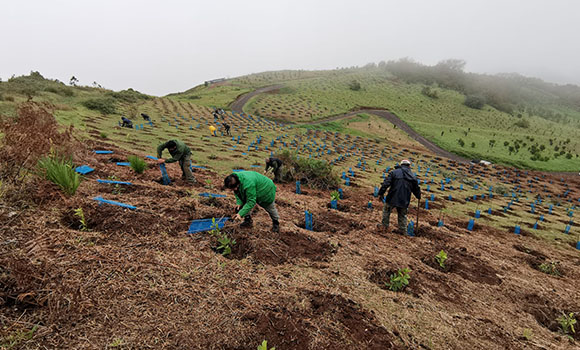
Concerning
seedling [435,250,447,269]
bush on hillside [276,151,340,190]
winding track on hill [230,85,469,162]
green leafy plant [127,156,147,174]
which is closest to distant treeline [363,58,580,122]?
winding track on hill [230,85,469,162]

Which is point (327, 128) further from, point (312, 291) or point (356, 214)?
point (312, 291)

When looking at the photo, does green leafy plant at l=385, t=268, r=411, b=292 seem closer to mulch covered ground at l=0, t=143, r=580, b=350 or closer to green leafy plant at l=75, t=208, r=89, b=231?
mulch covered ground at l=0, t=143, r=580, b=350

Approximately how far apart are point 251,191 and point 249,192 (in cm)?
4

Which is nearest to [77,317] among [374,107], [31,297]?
[31,297]

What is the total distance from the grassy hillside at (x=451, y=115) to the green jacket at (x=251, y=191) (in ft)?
120

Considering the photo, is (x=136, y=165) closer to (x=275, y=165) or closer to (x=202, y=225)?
(x=202, y=225)

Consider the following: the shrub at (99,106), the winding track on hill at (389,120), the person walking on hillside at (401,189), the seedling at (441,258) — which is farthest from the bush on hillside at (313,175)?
the winding track on hill at (389,120)

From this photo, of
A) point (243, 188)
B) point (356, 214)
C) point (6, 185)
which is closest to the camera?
point (6, 185)

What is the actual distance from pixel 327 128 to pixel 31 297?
36.9 meters

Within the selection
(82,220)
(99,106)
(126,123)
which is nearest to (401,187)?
(82,220)

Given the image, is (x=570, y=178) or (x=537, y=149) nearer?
(x=570, y=178)

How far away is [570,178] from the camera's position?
2723 cm

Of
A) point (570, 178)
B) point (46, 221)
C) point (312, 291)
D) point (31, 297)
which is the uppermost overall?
point (46, 221)

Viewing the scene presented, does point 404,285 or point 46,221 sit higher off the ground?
point 46,221
